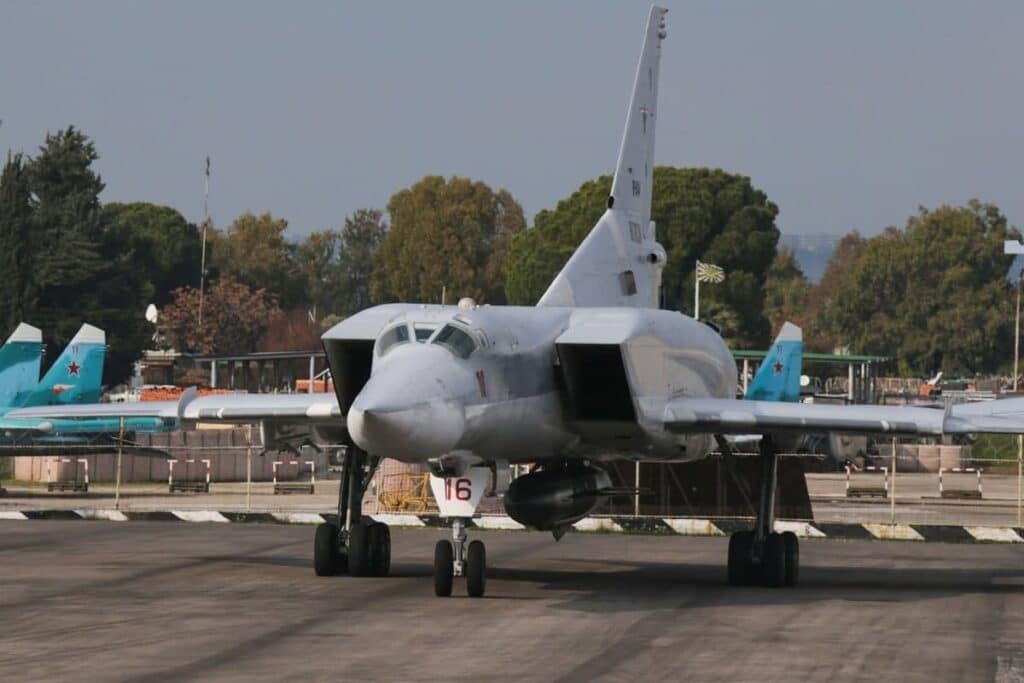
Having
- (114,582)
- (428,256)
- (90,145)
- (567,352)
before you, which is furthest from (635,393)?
(428,256)

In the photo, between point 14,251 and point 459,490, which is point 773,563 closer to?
point 459,490

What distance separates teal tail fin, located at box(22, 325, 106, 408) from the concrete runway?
59.6 feet

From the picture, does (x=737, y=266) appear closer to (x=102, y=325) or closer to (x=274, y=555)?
(x=102, y=325)

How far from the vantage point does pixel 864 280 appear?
12912 centimetres

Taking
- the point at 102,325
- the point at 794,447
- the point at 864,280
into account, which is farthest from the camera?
the point at 864,280

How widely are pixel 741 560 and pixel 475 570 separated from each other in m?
3.75

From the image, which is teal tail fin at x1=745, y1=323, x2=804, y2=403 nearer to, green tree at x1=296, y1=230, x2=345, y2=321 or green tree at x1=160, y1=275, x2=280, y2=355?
green tree at x1=160, y1=275, x2=280, y2=355

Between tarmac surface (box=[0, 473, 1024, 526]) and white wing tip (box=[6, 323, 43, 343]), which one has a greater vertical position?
white wing tip (box=[6, 323, 43, 343])

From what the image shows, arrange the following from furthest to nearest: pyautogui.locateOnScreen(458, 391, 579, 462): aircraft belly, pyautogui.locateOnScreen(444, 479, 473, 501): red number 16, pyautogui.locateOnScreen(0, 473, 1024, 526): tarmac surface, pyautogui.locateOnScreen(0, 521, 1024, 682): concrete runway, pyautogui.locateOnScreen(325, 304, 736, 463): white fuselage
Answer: pyautogui.locateOnScreen(0, 473, 1024, 526): tarmac surface, pyautogui.locateOnScreen(444, 479, 473, 501): red number 16, pyautogui.locateOnScreen(458, 391, 579, 462): aircraft belly, pyautogui.locateOnScreen(325, 304, 736, 463): white fuselage, pyautogui.locateOnScreen(0, 521, 1024, 682): concrete runway

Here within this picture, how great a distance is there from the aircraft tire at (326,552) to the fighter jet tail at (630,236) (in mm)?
3718

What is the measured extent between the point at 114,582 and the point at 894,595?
25.3 feet

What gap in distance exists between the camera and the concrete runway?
12.4 m

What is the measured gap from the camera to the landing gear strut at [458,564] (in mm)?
16516

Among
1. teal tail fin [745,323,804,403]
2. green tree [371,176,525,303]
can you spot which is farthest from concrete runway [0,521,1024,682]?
green tree [371,176,525,303]
